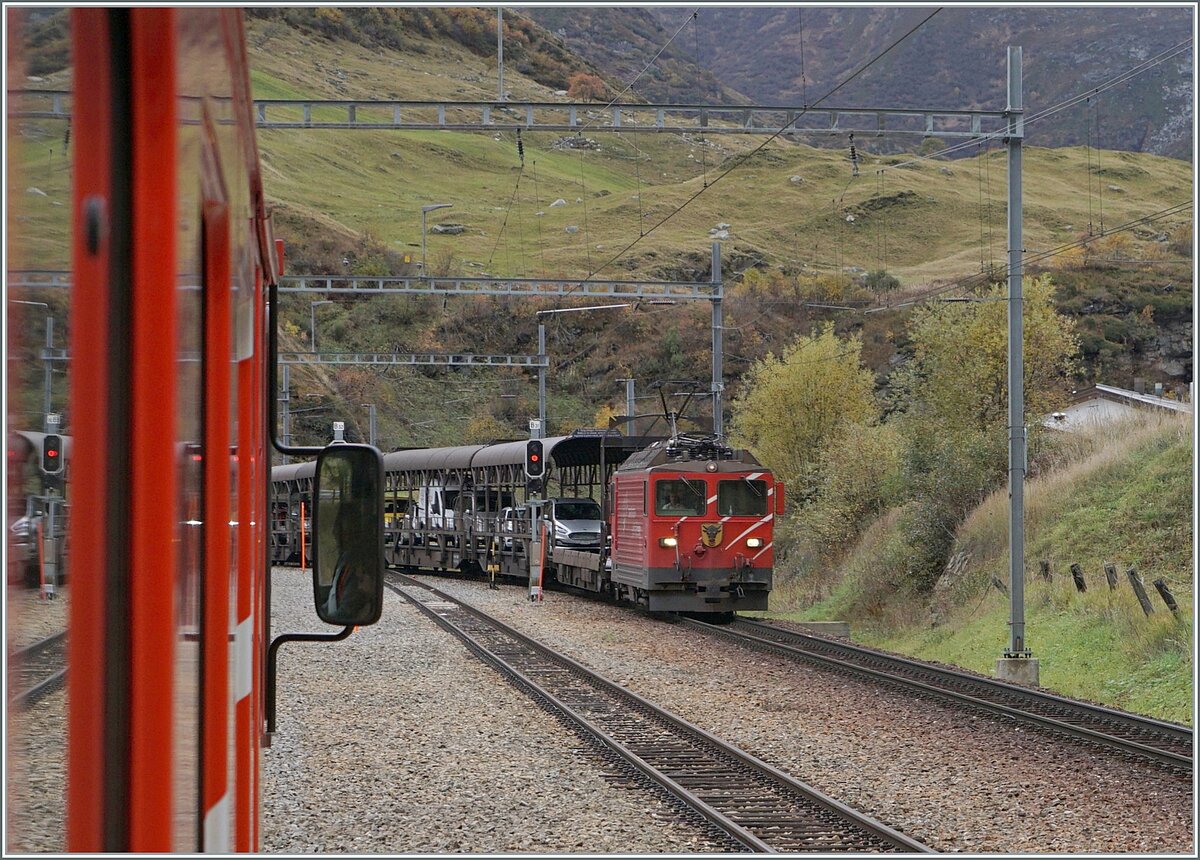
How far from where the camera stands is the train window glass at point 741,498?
23156 millimetres

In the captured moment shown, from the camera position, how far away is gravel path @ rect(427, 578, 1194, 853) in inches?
361

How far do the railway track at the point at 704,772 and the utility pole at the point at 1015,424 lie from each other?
545 cm

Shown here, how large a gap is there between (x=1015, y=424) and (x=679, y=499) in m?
6.89

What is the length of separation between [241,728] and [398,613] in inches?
872

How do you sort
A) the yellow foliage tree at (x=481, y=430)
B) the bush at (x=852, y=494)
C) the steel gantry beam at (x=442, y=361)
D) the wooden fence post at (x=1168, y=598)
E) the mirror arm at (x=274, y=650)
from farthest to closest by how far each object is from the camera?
the yellow foliage tree at (x=481, y=430) < the steel gantry beam at (x=442, y=361) < the bush at (x=852, y=494) < the wooden fence post at (x=1168, y=598) < the mirror arm at (x=274, y=650)

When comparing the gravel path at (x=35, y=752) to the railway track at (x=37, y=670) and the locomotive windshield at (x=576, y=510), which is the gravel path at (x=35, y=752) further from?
the locomotive windshield at (x=576, y=510)

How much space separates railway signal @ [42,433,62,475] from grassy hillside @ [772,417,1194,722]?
15624mm

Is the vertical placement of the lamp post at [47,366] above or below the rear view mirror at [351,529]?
above

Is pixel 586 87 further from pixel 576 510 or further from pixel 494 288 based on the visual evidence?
pixel 576 510

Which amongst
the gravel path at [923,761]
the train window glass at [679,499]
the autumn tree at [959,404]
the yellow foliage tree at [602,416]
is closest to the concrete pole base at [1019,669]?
the gravel path at [923,761]

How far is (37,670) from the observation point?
1559mm

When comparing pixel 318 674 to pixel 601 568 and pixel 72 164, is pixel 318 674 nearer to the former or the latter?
pixel 601 568

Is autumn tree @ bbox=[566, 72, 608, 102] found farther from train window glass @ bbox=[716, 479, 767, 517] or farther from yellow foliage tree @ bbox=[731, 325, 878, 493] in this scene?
train window glass @ bbox=[716, 479, 767, 517]

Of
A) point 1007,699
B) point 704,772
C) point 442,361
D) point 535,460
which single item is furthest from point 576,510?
point 704,772
